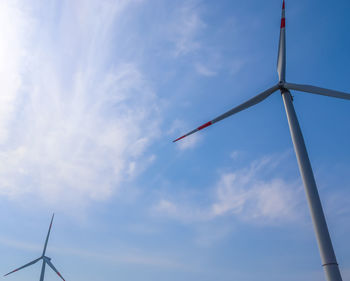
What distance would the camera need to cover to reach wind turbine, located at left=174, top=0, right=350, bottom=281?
20516 millimetres

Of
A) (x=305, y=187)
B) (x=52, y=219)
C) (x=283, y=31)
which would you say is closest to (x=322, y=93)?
(x=283, y=31)

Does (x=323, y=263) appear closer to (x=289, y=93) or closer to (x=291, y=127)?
(x=291, y=127)

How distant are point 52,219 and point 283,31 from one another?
11196 cm

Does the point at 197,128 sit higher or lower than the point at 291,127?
higher

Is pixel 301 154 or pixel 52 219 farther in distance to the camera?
pixel 52 219

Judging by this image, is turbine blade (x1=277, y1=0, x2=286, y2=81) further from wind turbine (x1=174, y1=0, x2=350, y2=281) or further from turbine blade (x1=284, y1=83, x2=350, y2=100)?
turbine blade (x1=284, y1=83, x2=350, y2=100)

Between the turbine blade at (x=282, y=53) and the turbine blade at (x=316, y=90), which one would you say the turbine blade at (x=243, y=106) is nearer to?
the turbine blade at (x=316, y=90)

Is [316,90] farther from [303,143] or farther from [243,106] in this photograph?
[303,143]

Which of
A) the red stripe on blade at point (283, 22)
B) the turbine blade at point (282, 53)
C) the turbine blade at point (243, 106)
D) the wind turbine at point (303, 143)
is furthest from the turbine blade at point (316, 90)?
the red stripe on blade at point (283, 22)

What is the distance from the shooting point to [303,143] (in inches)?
1032

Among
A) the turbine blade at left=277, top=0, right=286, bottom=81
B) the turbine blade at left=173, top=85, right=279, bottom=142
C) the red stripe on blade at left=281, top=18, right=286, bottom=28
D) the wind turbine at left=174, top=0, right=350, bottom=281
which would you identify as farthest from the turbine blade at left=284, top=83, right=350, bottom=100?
the red stripe on blade at left=281, top=18, right=286, bottom=28

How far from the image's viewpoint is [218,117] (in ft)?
116

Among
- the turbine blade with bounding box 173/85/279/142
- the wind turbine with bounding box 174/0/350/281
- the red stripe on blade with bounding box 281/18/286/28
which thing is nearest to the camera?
the wind turbine with bounding box 174/0/350/281

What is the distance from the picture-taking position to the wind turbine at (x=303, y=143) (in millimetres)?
20516
